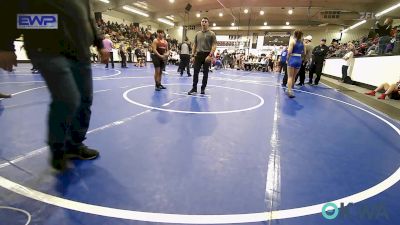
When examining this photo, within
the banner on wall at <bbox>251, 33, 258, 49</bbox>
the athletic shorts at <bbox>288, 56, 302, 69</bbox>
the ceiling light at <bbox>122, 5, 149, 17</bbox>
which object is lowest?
the athletic shorts at <bbox>288, 56, 302, 69</bbox>

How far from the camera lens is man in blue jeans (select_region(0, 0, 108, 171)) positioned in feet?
5.70

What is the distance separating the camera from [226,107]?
16.6 feet

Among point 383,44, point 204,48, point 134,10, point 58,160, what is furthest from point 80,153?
point 134,10

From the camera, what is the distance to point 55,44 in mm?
1785

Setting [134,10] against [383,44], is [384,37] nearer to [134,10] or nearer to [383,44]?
[383,44]

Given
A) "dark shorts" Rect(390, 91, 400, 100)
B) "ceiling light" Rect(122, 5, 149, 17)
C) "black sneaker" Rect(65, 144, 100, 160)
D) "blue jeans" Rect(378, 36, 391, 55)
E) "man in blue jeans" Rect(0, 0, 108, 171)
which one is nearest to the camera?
"man in blue jeans" Rect(0, 0, 108, 171)

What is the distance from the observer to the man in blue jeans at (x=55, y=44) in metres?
1.74

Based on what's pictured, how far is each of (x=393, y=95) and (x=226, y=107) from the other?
17.6 feet

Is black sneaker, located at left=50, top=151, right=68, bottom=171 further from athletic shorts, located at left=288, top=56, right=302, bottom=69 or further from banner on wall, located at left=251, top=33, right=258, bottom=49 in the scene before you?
banner on wall, located at left=251, top=33, right=258, bottom=49

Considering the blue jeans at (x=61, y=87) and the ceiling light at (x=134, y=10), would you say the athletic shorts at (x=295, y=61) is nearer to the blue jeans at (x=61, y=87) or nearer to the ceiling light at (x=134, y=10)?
the blue jeans at (x=61, y=87)

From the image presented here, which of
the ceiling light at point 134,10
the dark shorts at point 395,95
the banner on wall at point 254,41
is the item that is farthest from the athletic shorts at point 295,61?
the banner on wall at point 254,41

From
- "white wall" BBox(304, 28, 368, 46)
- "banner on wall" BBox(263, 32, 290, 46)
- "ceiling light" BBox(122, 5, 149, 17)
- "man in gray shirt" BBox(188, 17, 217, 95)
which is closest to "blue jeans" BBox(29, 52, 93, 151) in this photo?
"man in gray shirt" BBox(188, 17, 217, 95)

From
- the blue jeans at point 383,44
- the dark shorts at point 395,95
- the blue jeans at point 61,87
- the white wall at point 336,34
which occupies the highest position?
the white wall at point 336,34

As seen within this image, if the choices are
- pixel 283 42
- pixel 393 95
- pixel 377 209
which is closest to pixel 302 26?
pixel 283 42
